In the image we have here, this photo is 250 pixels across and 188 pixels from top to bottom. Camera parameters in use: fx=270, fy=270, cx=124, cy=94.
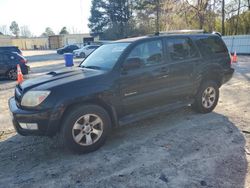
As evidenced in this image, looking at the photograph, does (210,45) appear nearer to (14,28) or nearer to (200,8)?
(200,8)

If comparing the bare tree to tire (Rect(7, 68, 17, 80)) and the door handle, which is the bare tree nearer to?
tire (Rect(7, 68, 17, 80))

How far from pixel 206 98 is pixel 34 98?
3824 mm

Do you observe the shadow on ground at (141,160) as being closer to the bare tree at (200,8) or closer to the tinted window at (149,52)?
the tinted window at (149,52)

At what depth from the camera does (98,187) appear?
3348 mm

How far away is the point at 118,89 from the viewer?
452 cm

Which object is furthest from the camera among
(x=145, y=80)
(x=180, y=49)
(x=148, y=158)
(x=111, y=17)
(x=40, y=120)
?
(x=111, y=17)

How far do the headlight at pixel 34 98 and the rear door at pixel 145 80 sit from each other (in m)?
1.28

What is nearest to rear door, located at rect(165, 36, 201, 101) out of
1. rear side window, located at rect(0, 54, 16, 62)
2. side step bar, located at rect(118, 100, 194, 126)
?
side step bar, located at rect(118, 100, 194, 126)

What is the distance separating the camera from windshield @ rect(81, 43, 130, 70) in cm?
479

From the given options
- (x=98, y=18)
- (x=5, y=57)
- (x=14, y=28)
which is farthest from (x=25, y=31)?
(x=5, y=57)

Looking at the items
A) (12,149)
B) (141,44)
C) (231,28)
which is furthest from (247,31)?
(12,149)

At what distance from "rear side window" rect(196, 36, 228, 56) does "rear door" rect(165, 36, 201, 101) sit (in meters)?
0.22

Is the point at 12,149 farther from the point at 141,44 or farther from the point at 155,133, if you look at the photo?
the point at 141,44

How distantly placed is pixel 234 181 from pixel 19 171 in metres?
2.91
